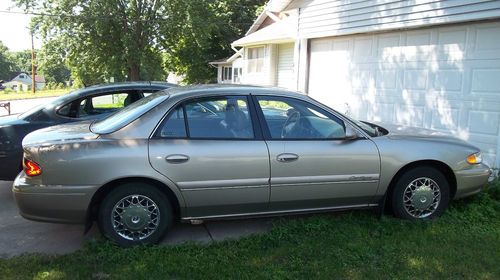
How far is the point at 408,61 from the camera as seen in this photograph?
28.8 feet

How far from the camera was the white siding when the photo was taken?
24.1 ft

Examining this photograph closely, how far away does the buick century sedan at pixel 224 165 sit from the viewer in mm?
4223

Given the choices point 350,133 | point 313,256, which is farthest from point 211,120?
point 313,256

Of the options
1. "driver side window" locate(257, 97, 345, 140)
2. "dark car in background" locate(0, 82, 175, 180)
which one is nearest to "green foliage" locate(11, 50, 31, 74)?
"dark car in background" locate(0, 82, 175, 180)

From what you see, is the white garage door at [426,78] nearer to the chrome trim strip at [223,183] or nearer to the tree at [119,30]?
the chrome trim strip at [223,183]

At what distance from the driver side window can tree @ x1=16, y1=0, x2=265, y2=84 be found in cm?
2360

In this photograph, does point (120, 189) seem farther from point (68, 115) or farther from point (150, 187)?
point (68, 115)

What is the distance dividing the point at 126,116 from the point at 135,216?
100cm

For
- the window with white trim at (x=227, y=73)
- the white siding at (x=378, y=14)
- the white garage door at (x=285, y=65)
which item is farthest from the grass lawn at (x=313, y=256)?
the window with white trim at (x=227, y=73)

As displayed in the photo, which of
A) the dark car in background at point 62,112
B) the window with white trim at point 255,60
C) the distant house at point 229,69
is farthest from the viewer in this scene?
the distant house at point 229,69

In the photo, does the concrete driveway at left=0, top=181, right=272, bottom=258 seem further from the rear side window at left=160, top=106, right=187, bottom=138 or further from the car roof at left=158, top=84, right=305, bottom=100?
the car roof at left=158, top=84, right=305, bottom=100

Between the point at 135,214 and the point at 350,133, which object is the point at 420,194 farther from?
the point at 135,214

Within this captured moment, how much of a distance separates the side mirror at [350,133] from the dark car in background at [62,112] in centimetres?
337

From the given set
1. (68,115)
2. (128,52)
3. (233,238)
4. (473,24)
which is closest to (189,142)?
Answer: (233,238)
